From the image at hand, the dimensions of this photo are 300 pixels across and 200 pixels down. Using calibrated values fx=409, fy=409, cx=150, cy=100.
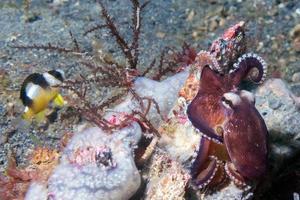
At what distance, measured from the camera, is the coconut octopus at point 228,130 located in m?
2.70

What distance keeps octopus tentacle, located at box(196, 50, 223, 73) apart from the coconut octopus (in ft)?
0.15

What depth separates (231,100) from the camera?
2729 mm

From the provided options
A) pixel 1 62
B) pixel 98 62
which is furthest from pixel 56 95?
pixel 1 62

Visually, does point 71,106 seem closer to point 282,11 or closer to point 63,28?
point 63,28

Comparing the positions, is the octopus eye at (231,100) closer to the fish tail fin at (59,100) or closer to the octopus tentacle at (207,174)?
the octopus tentacle at (207,174)

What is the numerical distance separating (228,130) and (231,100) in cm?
20

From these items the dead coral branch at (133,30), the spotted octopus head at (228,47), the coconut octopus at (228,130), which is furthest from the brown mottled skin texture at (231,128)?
the dead coral branch at (133,30)

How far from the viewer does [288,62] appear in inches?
239

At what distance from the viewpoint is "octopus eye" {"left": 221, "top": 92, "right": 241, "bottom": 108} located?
272 cm

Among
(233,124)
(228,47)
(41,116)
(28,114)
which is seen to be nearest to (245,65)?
(228,47)

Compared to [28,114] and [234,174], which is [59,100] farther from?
[234,174]

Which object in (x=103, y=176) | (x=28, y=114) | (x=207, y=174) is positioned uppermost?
(x=207, y=174)

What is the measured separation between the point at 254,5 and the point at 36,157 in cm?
504

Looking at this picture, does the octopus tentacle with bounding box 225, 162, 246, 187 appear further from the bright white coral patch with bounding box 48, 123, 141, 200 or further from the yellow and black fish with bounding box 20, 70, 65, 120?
the yellow and black fish with bounding box 20, 70, 65, 120
